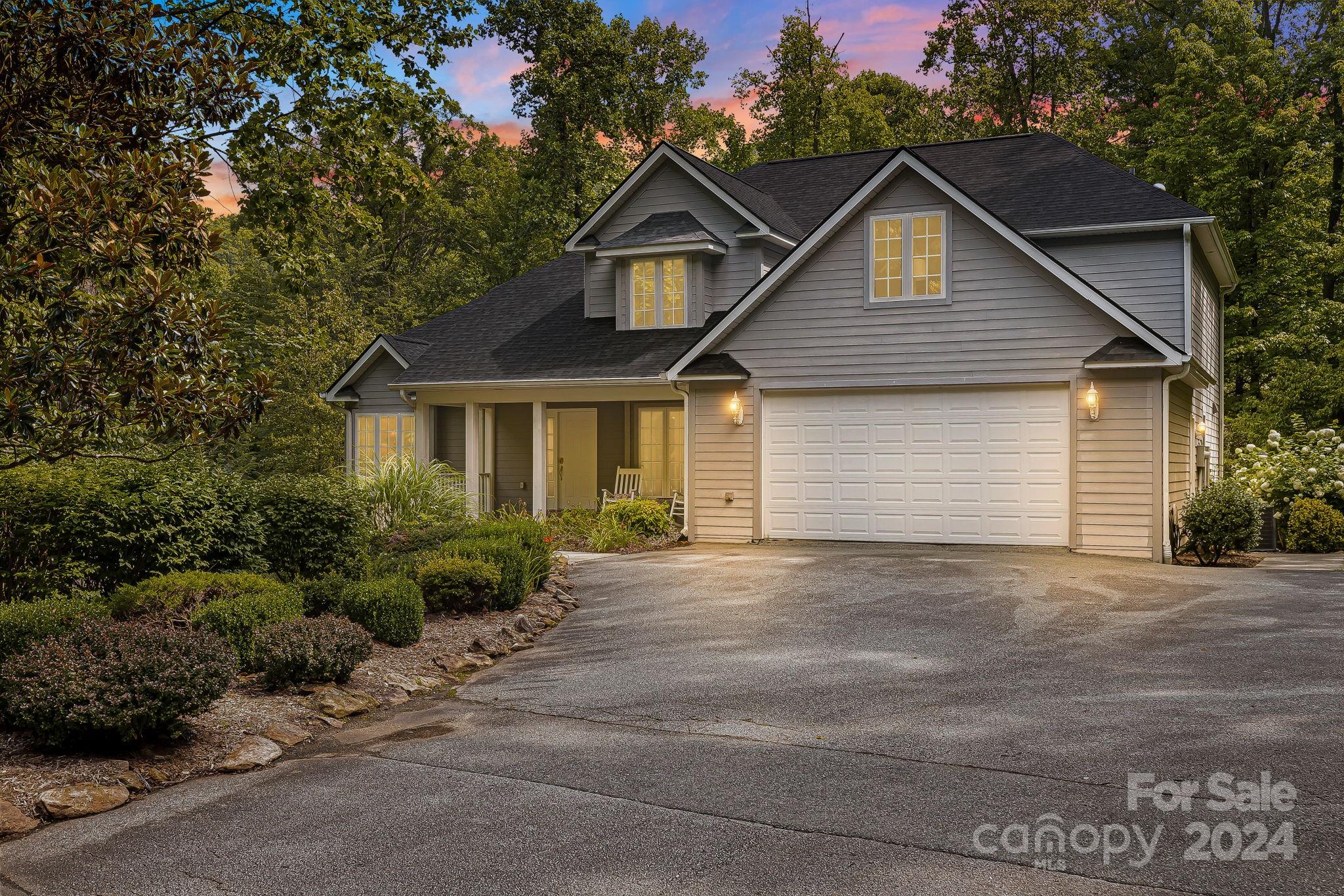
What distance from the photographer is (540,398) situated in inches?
813

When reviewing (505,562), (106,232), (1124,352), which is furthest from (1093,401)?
(106,232)

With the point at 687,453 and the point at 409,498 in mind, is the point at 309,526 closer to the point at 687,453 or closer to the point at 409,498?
the point at 409,498

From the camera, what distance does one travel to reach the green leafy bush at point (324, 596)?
32.1 feet

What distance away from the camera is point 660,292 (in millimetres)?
21141

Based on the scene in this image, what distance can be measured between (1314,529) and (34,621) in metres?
19.7

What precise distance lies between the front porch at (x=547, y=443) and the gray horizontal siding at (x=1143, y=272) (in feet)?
25.4

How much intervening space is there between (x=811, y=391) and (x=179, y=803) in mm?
12378

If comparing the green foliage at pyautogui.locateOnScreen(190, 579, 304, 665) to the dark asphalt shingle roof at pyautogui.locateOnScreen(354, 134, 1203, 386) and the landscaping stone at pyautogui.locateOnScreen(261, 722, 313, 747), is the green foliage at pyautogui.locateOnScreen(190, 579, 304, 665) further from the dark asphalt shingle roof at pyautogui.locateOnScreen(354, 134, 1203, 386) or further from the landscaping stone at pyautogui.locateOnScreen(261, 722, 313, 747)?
the dark asphalt shingle roof at pyautogui.locateOnScreen(354, 134, 1203, 386)

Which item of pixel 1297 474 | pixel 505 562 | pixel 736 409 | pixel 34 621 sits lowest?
pixel 505 562

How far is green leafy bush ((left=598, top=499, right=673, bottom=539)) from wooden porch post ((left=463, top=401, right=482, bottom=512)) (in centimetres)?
412

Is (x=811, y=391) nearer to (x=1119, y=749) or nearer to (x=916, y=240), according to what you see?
(x=916, y=240)

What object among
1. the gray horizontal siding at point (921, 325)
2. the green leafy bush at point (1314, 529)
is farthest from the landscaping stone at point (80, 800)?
the green leafy bush at point (1314, 529)

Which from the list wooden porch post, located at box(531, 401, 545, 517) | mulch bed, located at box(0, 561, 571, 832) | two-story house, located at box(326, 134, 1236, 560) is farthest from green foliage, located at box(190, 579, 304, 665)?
wooden porch post, located at box(531, 401, 545, 517)

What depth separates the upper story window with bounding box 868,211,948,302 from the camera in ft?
53.0
